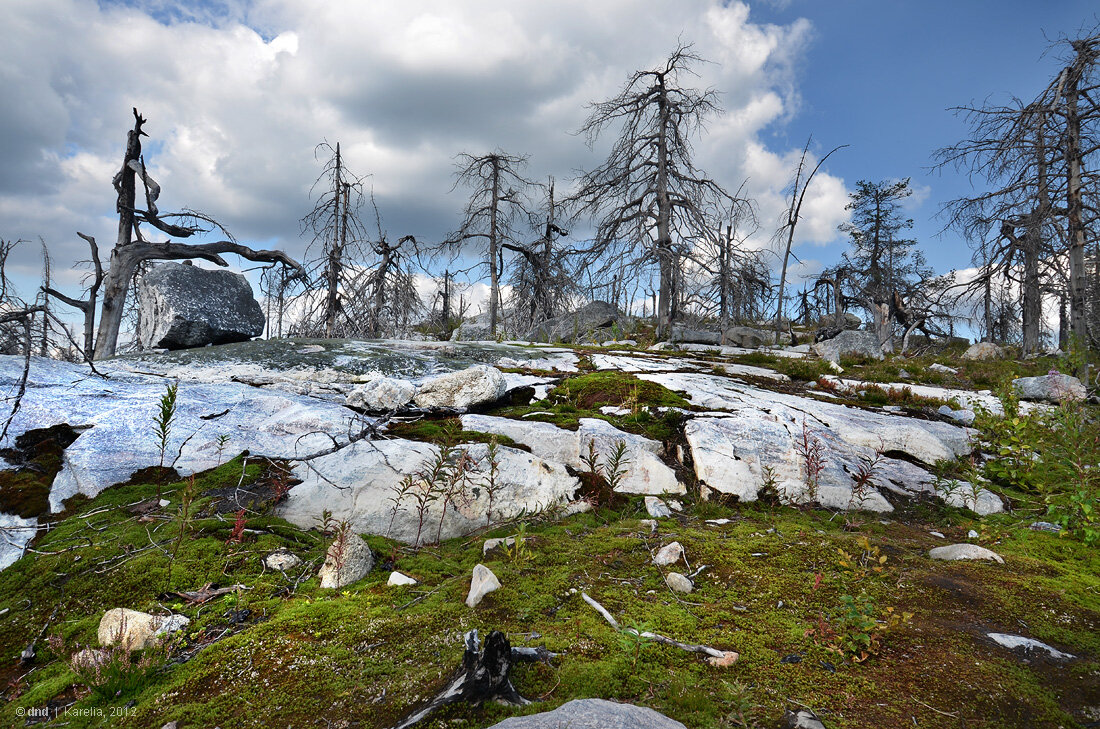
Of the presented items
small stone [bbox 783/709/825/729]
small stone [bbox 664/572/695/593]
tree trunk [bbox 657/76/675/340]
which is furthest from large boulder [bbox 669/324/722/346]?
small stone [bbox 783/709/825/729]

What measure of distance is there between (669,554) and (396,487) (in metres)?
2.23

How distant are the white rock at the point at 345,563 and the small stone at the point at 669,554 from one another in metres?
1.95

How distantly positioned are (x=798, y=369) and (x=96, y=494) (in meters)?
10.4

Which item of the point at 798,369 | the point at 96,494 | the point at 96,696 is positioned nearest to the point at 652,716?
the point at 96,696

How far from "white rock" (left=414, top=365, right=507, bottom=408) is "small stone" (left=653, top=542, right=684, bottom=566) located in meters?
3.20

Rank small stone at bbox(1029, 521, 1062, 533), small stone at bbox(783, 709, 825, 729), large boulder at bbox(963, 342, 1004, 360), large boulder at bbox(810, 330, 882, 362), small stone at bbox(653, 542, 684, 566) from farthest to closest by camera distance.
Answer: large boulder at bbox(963, 342, 1004, 360)
large boulder at bbox(810, 330, 882, 362)
small stone at bbox(1029, 521, 1062, 533)
small stone at bbox(653, 542, 684, 566)
small stone at bbox(783, 709, 825, 729)

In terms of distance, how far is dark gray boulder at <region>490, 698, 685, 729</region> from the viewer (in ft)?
5.20

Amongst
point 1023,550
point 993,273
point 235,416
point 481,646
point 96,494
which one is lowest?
point 1023,550

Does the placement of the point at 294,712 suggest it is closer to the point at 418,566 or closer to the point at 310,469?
the point at 418,566

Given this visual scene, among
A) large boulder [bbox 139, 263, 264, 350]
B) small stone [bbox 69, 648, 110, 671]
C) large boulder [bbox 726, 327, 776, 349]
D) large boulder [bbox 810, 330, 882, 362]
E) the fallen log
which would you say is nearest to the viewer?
small stone [bbox 69, 648, 110, 671]

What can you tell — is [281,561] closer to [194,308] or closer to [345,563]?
[345,563]

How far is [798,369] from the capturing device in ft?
31.0

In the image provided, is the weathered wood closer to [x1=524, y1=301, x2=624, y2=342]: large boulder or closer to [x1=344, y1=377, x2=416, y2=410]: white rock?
[x1=344, y1=377, x2=416, y2=410]: white rock

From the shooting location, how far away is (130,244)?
35.2ft
